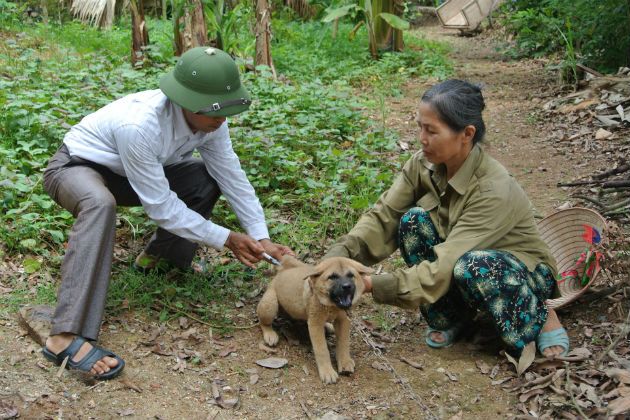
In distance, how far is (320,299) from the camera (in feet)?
11.3

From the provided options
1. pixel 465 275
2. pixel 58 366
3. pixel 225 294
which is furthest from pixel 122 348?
pixel 465 275

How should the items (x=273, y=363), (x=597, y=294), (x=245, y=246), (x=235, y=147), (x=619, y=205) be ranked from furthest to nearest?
(x=235, y=147) → (x=619, y=205) → (x=597, y=294) → (x=245, y=246) → (x=273, y=363)

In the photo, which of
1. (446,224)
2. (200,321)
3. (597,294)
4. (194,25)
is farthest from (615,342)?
(194,25)

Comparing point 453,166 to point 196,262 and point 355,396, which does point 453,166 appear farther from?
point 196,262

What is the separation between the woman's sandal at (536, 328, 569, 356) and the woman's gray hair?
1221 millimetres

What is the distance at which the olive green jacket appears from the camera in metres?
3.49

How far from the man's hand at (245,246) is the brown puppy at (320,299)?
19cm

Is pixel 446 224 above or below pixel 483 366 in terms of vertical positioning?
above

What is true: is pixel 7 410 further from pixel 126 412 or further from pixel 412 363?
pixel 412 363

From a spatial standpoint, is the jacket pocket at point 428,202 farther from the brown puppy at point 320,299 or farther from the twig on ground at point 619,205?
the twig on ground at point 619,205

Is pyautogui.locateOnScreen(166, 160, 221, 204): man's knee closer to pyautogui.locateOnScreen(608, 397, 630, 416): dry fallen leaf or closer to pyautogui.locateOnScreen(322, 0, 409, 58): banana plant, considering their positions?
pyautogui.locateOnScreen(608, 397, 630, 416): dry fallen leaf

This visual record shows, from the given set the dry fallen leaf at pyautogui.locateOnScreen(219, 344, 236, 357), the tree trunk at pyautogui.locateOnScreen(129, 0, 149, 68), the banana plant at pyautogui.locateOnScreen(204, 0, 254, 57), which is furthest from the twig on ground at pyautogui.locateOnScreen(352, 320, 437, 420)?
the tree trunk at pyautogui.locateOnScreen(129, 0, 149, 68)

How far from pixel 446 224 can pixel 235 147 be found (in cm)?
275

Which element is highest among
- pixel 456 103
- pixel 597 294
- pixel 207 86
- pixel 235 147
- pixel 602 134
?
pixel 207 86
